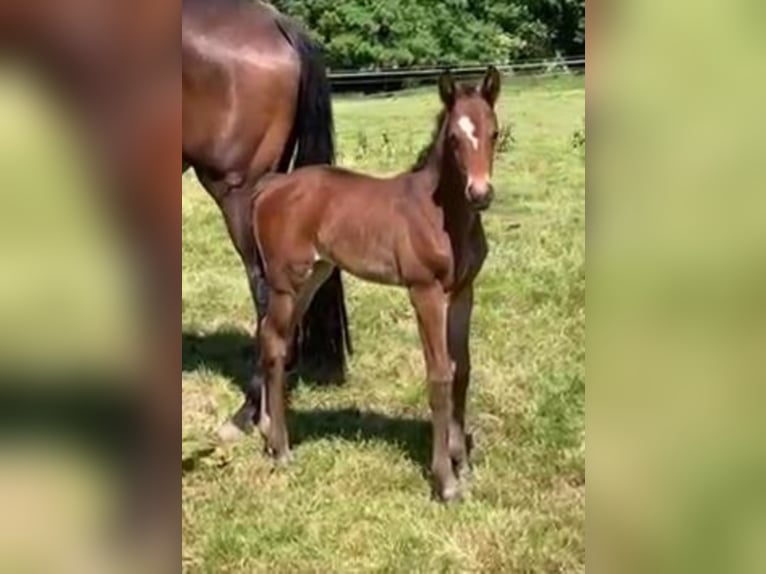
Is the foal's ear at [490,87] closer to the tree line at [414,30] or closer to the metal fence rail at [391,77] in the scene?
the metal fence rail at [391,77]

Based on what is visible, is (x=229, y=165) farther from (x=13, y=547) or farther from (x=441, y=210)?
(x=13, y=547)

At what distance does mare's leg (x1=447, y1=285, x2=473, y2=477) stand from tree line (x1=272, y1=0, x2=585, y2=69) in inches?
316

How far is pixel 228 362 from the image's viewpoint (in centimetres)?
418

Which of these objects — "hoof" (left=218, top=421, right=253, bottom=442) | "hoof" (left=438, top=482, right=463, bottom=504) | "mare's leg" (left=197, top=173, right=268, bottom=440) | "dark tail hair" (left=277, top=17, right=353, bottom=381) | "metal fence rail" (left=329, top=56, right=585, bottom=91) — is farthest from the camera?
"metal fence rail" (left=329, top=56, right=585, bottom=91)

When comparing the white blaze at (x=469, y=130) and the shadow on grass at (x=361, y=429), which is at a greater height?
the white blaze at (x=469, y=130)

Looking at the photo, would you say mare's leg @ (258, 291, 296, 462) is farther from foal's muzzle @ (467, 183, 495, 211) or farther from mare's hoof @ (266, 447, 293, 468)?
foal's muzzle @ (467, 183, 495, 211)

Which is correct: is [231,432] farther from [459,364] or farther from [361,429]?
[459,364]

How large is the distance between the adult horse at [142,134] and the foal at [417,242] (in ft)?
6.23

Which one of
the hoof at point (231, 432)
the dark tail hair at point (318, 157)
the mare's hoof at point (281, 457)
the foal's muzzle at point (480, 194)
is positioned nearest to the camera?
the foal's muzzle at point (480, 194)

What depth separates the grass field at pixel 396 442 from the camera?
265 centimetres

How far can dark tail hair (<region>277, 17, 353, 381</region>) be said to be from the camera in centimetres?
374

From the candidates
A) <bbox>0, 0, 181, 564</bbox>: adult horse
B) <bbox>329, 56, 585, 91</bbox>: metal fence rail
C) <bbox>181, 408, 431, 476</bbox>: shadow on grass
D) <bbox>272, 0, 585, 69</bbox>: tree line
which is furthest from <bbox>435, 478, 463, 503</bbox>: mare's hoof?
<bbox>272, 0, 585, 69</bbox>: tree line

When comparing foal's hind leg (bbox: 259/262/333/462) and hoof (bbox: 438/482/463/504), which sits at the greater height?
foal's hind leg (bbox: 259/262/333/462)

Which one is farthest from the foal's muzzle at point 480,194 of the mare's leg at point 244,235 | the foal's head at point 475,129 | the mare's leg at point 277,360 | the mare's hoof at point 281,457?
the mare's leg at point 244,235
